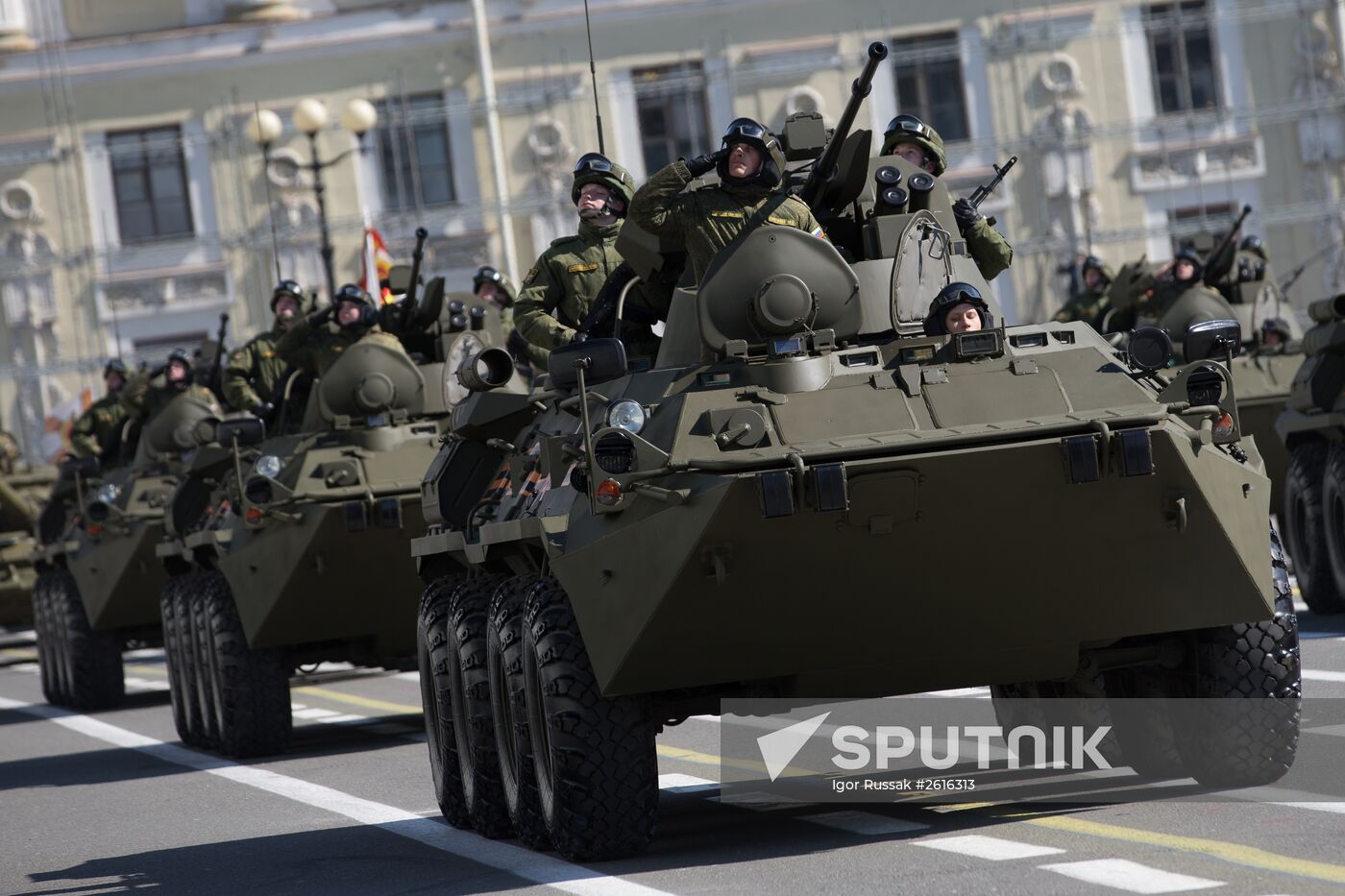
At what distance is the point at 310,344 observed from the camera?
17656 millimetres

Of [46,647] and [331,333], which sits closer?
[331,333]

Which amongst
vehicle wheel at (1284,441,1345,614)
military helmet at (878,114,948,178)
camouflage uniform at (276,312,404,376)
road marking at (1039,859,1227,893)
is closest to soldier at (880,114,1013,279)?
military helmet at (878,114,948,178)

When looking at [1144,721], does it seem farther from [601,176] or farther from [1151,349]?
[601,176]

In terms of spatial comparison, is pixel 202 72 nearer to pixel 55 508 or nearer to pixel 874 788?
pixel 55 508

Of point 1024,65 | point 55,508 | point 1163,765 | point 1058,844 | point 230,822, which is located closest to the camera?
point 1058,844

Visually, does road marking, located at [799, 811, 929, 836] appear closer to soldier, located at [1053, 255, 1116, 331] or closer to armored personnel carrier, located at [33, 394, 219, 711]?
armored personnel carrier, located at [33, 394, 219, 711]

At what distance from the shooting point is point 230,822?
11984 mm

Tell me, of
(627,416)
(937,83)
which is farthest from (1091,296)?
(937,83)

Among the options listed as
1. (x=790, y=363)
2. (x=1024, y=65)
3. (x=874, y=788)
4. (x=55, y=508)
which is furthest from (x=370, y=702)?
(x=1024, y=65)

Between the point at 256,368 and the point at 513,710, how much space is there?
10.5 m

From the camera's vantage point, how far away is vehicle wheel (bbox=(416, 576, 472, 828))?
10.9 meters

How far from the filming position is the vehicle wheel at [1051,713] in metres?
10.5

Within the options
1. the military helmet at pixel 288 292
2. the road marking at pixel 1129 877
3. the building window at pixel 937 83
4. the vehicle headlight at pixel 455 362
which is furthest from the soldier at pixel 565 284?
the building window at pixel 937 83

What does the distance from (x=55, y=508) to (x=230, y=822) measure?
12.3m
